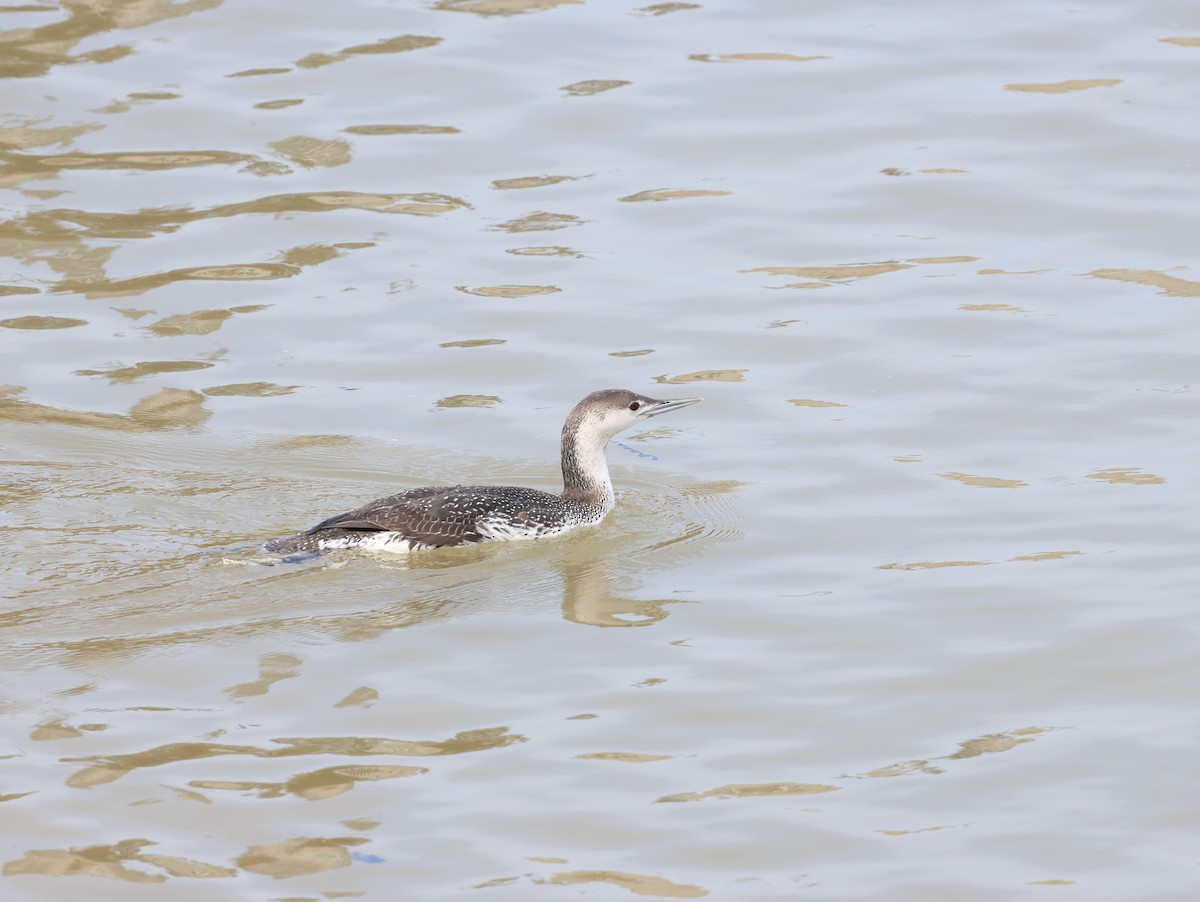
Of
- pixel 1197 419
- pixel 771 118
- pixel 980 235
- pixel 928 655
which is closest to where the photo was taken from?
pixel 928 655

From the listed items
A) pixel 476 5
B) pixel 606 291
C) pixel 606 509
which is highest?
pixel 476 5

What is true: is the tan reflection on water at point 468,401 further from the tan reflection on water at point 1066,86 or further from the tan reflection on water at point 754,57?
the tan reflection on water at point 1066,86

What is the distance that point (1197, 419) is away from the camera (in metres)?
10.2

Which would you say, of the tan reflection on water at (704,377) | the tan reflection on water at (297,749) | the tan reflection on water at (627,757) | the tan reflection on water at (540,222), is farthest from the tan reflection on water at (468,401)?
the tan reflection on water at (627,757)

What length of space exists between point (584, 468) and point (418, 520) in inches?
47.2

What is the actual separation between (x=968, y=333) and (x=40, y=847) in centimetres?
700

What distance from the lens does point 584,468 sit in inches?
405

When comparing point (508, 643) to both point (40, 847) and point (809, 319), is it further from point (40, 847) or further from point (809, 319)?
point (809, 319)

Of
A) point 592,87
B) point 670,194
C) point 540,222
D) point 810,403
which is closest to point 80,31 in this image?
point 592,87

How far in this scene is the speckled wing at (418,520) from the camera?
9352mm

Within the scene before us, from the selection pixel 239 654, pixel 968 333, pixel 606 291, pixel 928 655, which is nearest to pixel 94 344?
pixel 606 291

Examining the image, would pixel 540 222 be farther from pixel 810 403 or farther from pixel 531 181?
pixel 810 403

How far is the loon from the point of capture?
931cm

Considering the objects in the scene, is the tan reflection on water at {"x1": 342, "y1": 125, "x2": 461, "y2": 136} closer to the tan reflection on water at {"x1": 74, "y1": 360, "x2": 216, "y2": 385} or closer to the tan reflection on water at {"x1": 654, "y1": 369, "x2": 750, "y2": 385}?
the tan reflection on water at {"x1": 74, "y1": 360, "x2": 216, "y2": 385}
